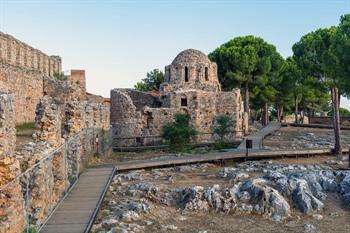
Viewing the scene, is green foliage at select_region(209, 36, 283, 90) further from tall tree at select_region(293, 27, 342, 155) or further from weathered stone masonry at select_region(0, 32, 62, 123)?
weathered stone masonry at select_region(0, 32, 62, 123)

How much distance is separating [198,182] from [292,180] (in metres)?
5.01

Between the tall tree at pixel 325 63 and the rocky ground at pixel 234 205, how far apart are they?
10922 mm

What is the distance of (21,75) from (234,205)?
62.8 feet

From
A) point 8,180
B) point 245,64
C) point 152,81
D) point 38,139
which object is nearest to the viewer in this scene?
point 8,180

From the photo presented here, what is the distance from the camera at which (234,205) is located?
719 inches

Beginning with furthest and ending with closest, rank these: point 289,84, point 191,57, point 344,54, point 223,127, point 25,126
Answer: point 289,84 → point 191,57 → point 223,127 → point 344,54 → point 25,126

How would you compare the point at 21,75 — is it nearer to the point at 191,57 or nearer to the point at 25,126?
the point at 25,126

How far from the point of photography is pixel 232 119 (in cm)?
4441

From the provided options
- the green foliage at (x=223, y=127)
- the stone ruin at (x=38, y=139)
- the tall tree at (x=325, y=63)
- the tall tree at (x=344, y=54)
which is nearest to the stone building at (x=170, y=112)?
the green foliage at (x=223, y=127)

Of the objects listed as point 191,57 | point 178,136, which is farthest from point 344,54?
point 191,57

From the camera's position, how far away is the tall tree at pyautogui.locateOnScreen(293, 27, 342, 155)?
32.7 metres

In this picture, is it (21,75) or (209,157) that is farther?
(21,75)

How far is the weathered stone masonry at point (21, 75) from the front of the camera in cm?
2877

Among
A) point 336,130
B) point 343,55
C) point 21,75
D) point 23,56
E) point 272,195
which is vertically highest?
point 23,56
